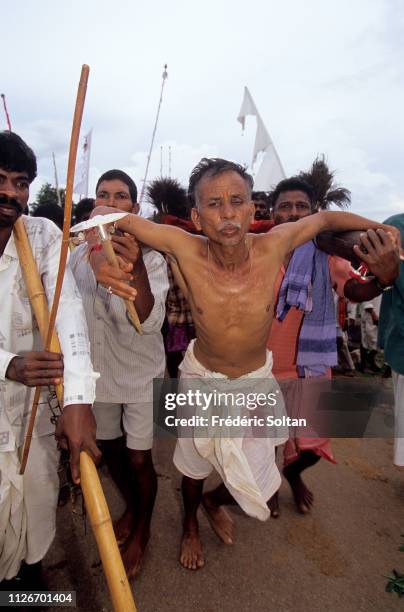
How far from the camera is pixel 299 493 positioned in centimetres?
285

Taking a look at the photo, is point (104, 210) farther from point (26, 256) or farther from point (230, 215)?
point (230, 215)

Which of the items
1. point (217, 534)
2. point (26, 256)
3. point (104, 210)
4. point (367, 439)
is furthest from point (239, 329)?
point (367, 439)

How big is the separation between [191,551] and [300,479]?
97 cm

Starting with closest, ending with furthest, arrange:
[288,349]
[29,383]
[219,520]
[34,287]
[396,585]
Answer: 1. [29,383]
2. [34,287]
3. [396,585]
4. [219,520]
5. [288,349]

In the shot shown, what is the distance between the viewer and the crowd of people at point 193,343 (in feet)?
5.42

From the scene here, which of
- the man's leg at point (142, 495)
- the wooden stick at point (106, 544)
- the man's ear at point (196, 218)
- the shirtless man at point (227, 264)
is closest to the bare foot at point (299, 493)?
the shirtless man at point (227, 264)

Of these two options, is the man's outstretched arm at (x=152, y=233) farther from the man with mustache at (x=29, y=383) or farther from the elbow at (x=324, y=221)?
the elbow at (x=324, y=221)

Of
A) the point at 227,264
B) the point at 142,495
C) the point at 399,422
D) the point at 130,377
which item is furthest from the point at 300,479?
the point at 227,264

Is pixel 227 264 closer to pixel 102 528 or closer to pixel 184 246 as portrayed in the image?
pixel 184 246

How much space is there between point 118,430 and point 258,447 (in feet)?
2.96

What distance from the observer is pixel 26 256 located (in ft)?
5.32

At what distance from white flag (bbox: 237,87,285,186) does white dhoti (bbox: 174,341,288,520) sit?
464 centimetres

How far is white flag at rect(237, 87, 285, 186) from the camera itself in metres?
6.53

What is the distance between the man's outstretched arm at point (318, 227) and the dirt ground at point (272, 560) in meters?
1.81
